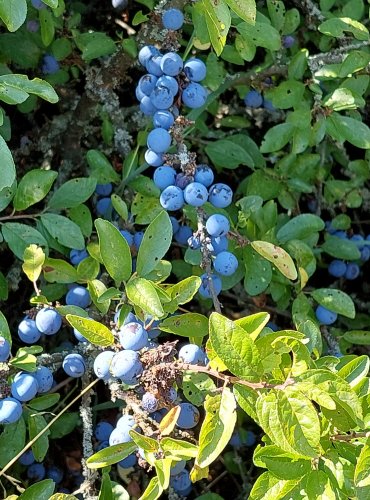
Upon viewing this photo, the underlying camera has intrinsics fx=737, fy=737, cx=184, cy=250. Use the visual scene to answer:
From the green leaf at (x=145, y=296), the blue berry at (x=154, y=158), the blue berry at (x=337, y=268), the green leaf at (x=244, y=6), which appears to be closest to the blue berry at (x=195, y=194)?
the blue berry at (x=154, y=158)

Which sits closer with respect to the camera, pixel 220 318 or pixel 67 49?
pixel 220 318

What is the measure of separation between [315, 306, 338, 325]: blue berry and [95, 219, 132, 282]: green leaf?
1.88 ft

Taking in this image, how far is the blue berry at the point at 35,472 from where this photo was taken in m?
1.66

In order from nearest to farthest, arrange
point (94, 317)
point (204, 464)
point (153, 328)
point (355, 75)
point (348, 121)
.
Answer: point (204, 464)
point (153, 328)
point (94, 317)
point (348, 121)
point (355, 75)

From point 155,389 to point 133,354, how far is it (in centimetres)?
6

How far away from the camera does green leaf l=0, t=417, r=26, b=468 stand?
4.54ft

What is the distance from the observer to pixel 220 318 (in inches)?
40.1

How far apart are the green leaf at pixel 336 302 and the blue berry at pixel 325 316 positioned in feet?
0.26

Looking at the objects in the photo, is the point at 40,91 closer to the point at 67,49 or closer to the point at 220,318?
the point at 220,318

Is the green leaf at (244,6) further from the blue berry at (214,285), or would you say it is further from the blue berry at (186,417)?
the blue berry at (186,417)

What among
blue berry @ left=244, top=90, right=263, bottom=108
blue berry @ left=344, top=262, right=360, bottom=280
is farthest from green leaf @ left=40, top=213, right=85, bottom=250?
blue berry @ left=344, top=262, right=360, bottom=280

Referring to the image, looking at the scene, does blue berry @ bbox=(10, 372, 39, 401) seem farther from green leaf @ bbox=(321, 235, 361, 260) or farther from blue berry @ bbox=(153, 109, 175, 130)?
green leaf @ bbox=(321, 235, 361, 260)

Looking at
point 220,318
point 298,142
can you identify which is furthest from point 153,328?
point 298,142

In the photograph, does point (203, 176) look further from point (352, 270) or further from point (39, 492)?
point (352, 270)
